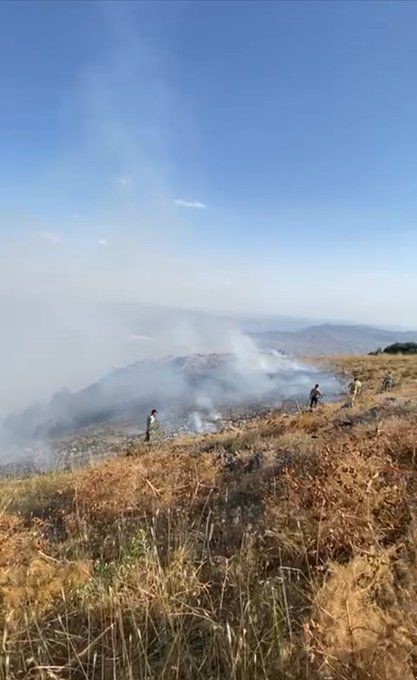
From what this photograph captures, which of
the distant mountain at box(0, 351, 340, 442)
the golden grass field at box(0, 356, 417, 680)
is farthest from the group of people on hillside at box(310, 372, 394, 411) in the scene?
the golden grass field at box(0, 356, 417, 680)

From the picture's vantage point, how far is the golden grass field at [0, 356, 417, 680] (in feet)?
8.34

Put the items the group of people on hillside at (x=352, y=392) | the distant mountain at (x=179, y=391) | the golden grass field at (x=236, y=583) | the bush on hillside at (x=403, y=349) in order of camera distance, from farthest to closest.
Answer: the bush on hillside at (x=403, y=349) → the distant mountain at (x=179, y=391) → the group of people on hillside at (x=352, y=392) → the golden grass field at (x=236, y=583)

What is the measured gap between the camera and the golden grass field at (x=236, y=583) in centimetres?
254

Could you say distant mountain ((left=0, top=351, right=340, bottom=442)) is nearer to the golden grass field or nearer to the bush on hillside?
the bush on hillside

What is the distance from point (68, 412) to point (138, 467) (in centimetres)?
3367

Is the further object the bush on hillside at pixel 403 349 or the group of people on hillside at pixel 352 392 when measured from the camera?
the bush on hillside at pixel 403 349

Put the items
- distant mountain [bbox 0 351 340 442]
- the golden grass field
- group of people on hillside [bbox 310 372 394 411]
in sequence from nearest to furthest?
the golden grass field → group of people on hillside [bbox 310 372 394 411] → distant mountain [bbox 0 351 340 442]

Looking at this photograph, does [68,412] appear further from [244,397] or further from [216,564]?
[216,564]

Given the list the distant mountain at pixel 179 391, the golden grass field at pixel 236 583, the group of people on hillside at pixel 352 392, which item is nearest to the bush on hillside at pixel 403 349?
the distant mountain at pixel 179 391

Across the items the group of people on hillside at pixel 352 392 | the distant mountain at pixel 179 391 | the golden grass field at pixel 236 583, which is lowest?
the distant mountain at pixel 179 391

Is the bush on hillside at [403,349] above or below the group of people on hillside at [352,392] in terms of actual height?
below

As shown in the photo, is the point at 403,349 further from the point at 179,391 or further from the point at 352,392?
the point at 352,392

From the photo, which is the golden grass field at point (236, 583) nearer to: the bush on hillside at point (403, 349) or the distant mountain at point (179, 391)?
the distant mountain at point (179, 391)

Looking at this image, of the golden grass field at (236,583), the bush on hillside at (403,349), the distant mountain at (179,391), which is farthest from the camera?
the bush on hillside at (403,349)
